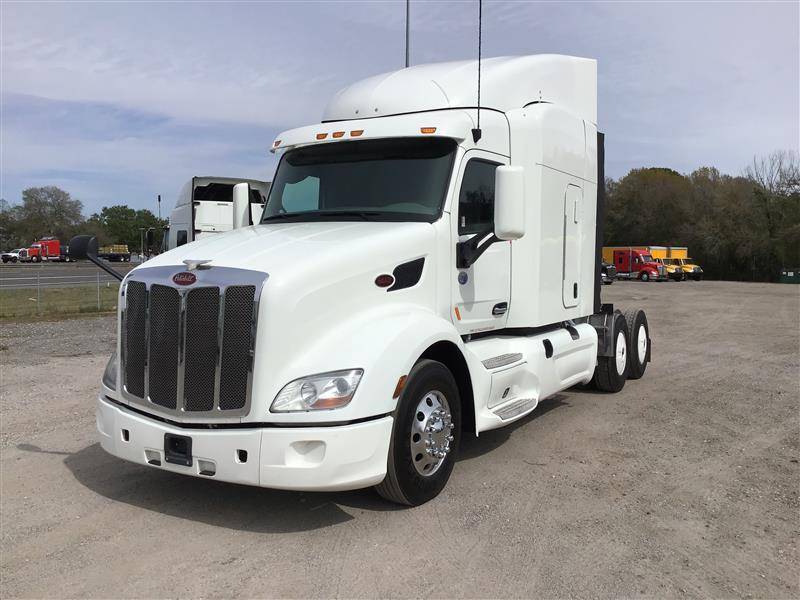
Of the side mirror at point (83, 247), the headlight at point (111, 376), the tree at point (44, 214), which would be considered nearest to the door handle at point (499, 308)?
the headlight at point (111, 376)

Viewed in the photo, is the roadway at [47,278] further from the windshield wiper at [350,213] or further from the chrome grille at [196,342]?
the chrome grille at [196,342]

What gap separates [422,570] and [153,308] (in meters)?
2.40

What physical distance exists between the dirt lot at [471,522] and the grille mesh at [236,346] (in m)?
0.91

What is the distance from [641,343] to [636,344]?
1.16 ft

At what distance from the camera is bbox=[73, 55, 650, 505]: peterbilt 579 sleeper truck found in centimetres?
411

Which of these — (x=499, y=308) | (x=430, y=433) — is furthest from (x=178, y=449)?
(x=499, y=308)

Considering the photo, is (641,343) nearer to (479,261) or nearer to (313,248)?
(479,261)

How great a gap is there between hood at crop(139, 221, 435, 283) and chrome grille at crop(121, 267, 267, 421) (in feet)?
0.54

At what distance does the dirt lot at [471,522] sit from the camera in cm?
368

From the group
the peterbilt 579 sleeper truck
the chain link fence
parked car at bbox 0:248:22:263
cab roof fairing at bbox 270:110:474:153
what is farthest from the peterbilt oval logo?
parked car at bbox 0:248:22:263

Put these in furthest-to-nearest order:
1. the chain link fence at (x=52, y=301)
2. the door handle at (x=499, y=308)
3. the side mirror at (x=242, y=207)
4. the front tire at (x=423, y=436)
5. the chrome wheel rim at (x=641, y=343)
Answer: the chain link fence at (x=52, y=301) < the chrome wheel rim at (x=641, y=343) < the side mirror at (x=242, y=207) < the door handle at (x=499, y=308) < the front tire at (x=423, y=436)

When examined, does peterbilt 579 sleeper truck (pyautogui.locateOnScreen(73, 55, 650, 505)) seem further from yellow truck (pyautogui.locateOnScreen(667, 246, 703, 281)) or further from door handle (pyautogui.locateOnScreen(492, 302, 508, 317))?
yellow truck (pyautogui.locateOnScreen(667, 246, 703, 281))

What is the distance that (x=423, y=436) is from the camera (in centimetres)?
468

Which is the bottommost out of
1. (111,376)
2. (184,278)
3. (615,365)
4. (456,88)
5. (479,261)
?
(615,365)
